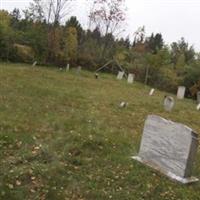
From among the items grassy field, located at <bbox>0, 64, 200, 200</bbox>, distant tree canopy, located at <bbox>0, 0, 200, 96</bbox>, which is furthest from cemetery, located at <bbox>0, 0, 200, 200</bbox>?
distant tree canopy, located at <bbox>0, 0, 200, 96</bbox>

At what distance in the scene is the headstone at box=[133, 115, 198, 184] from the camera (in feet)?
25.7

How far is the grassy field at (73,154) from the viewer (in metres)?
6.91

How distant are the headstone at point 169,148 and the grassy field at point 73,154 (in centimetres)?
26

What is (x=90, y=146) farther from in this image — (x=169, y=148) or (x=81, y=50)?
(x=81, y=50)

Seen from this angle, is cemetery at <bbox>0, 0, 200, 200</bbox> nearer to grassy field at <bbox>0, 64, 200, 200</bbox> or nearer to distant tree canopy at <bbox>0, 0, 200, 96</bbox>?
grassy field at <bbox>0, 64, 200, 200</bbox>

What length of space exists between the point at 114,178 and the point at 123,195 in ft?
2.12

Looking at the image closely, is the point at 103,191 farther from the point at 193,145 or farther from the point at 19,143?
the point at 19,143

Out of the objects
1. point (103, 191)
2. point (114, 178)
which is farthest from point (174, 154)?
point (103, 191)

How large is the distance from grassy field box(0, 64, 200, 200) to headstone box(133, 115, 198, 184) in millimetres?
256

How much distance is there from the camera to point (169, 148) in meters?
8.23

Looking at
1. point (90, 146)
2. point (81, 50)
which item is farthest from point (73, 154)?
point (81, 50)

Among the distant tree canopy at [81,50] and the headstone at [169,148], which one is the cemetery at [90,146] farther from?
the distant tree canopy at [81,50]

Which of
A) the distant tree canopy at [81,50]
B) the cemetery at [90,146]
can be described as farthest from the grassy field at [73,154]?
the distant tree canopy at [81,50]

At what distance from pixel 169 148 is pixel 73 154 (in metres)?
1.95
